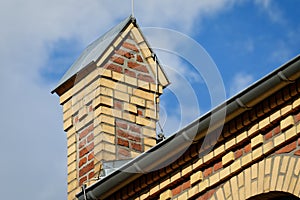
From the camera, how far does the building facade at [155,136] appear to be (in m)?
10.5

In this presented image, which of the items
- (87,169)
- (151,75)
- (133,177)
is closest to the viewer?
(133,177)

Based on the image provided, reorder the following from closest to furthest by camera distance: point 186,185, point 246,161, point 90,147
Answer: point 246,161, point 186,185, point 90,147

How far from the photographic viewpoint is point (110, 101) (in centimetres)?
1350

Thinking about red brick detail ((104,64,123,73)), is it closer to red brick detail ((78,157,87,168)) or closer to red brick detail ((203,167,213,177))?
red brick detail ((78,157,87,168))

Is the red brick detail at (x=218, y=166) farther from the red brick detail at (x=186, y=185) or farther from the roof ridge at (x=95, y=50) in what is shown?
the roof ridge at (x=95, y=50)

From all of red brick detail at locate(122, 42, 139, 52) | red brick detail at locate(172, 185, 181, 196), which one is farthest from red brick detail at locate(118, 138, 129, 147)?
red brick detail at locate(172, 185, 181, 196)

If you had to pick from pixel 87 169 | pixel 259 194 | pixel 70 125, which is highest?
pixel 70 125

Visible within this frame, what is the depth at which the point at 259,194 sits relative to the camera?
10.5m

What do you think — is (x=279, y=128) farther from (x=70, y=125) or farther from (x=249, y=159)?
(x=70, y=125)

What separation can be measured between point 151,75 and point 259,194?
160 inches

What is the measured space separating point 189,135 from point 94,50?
3.44m

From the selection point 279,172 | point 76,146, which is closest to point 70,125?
point 76,146

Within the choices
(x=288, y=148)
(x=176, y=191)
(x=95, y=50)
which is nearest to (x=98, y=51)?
(x=95, y=50)

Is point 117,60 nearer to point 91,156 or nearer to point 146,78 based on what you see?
point 146,78
